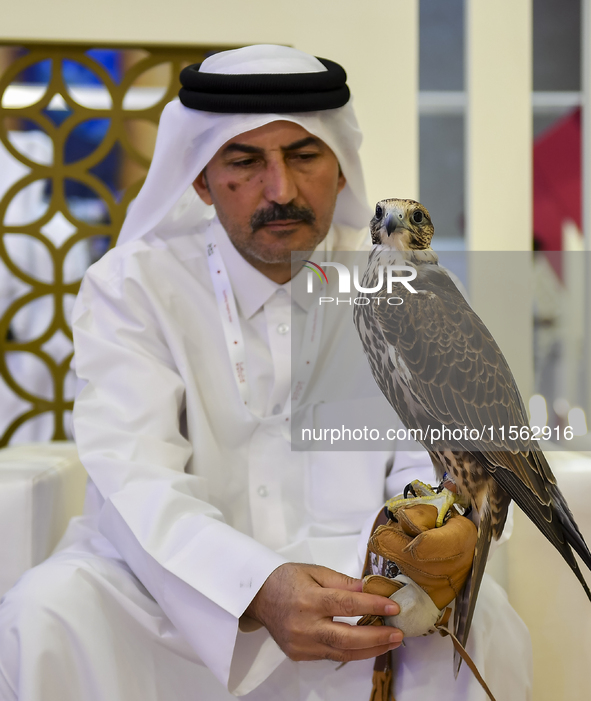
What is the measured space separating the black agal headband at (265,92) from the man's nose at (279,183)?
0.11 metres

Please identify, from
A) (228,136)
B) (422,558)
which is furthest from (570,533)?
(228,136)

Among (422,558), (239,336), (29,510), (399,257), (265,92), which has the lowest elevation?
(29,510)

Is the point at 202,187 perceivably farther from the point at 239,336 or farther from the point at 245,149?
the point at 239,336

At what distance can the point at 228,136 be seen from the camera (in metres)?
1.02

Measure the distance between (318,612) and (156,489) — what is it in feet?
1.08

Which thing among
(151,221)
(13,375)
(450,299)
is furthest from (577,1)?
(13,375)

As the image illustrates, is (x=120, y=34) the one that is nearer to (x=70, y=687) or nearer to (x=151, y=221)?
(x=151, y=221)

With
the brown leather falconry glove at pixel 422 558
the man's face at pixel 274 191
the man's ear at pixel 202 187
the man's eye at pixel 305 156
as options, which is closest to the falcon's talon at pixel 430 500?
the brown leather falconry glove at pixel 422 558

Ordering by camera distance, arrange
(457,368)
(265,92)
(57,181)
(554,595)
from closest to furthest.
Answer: (457,368) → (554,595) → (265,92) → (57,181)

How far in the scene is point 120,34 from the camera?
1.82 meters

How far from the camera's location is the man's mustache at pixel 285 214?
0.89 m

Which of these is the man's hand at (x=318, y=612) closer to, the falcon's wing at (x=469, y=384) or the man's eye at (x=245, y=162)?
the falcon's wing at (x=469, y=384)

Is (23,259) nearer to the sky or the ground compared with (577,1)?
nearer to the ground

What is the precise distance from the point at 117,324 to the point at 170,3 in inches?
47.2
